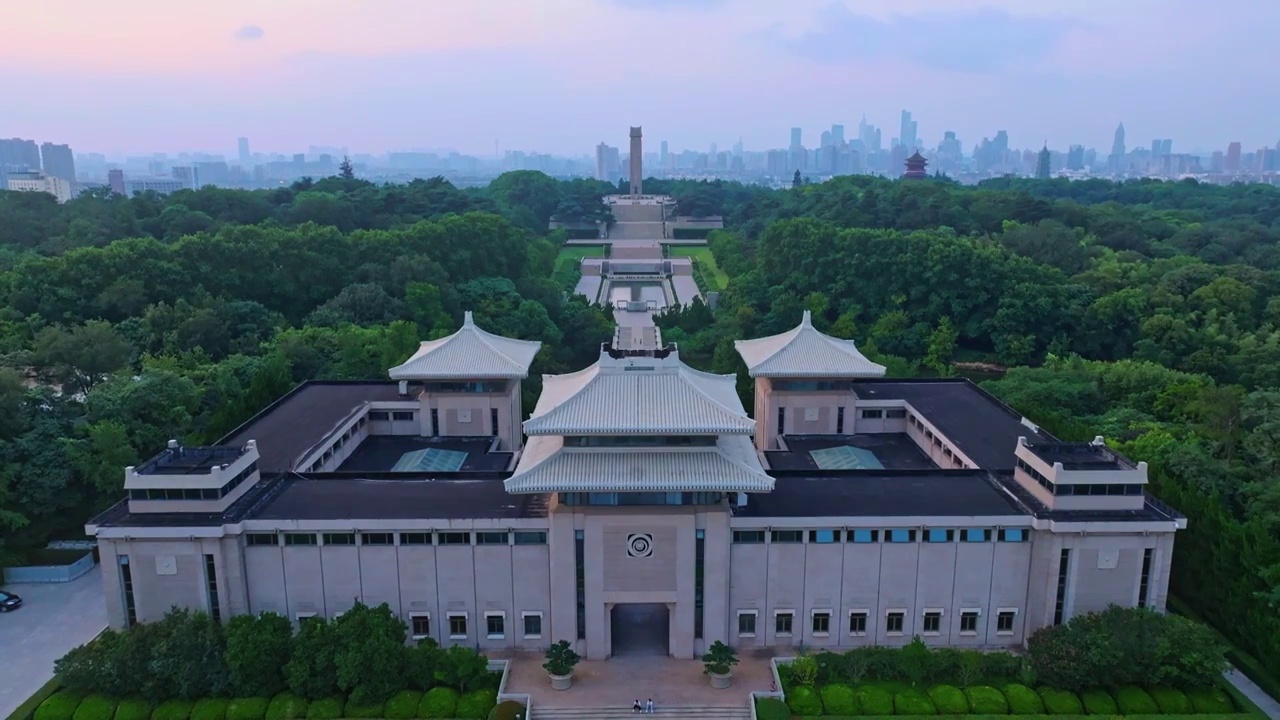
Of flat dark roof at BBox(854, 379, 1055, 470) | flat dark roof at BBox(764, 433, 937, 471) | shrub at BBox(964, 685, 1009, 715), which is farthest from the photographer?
flat dark roof at BBox(764, 433, 937, 471)

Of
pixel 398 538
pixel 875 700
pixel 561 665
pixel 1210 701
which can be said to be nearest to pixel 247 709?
pixel 398 538

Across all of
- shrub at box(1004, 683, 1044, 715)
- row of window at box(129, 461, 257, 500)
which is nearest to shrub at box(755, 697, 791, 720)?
→ shrub at box(1004, 683, 1044, 715)

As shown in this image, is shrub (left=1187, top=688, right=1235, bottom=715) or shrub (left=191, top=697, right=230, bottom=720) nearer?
shrub (left=191, top=697, right=230, bottom=720)

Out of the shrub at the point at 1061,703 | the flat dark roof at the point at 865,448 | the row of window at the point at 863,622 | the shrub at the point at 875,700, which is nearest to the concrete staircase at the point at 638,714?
the shrub at the point at 875,700

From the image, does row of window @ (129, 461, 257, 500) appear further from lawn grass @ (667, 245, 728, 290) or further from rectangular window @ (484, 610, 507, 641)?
lawn grass @ (667, 245, 728, 290)

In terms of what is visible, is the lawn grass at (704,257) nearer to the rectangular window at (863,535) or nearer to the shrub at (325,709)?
the rectangular window at (863,535)

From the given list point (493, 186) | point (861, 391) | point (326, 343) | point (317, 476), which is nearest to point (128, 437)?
point (317, 476)
